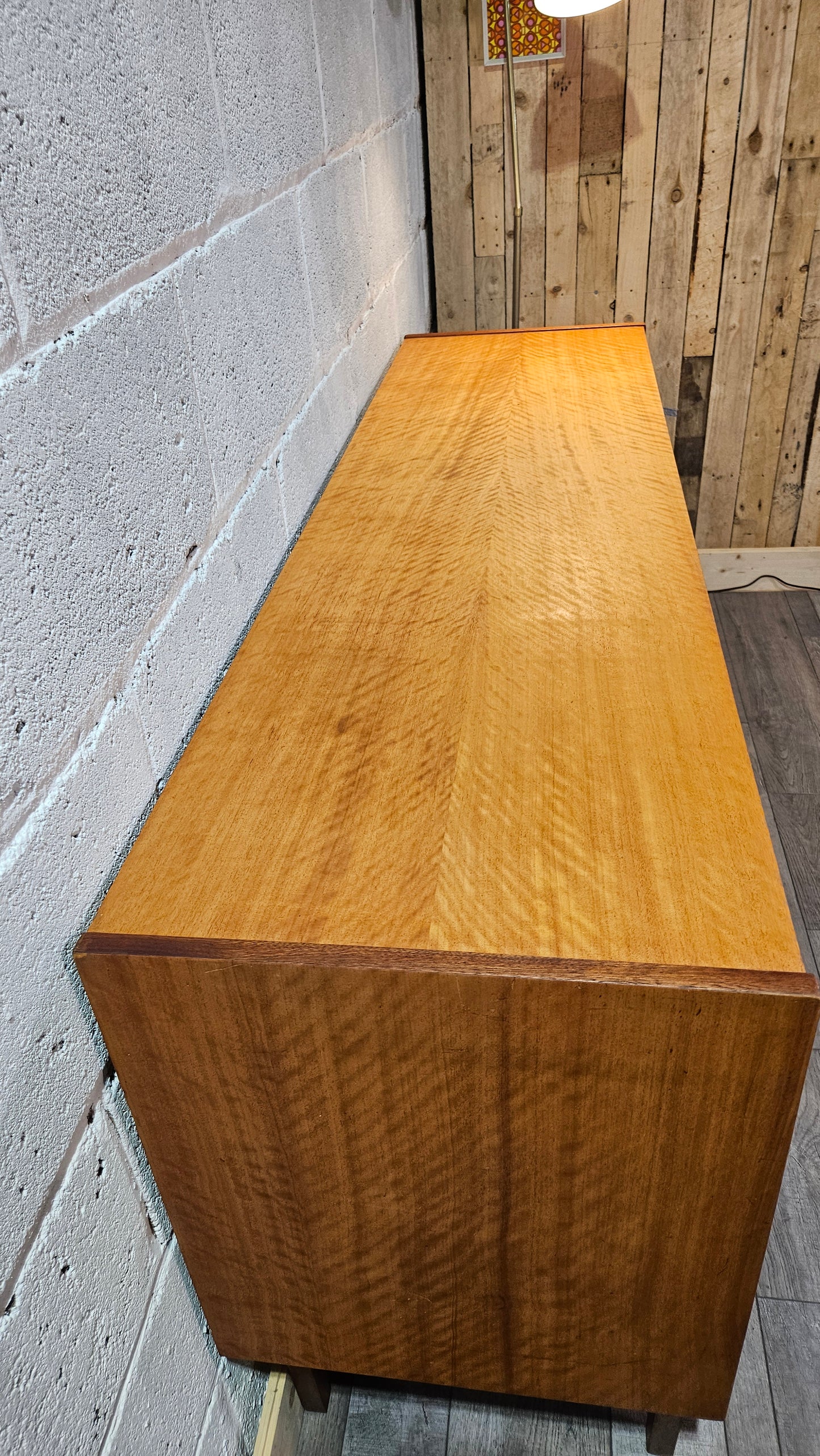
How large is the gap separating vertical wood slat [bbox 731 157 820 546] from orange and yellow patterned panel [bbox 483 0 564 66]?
0.63 m

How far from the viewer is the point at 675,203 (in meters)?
2.41

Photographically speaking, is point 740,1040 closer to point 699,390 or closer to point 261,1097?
point 261,1097

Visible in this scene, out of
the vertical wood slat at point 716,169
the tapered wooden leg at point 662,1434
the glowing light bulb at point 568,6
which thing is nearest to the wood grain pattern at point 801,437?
the vertical wood slat at point 716,169

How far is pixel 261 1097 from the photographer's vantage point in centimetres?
76

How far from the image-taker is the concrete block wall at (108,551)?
65cm

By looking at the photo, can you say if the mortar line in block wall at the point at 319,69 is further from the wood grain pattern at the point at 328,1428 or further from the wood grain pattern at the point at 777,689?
the wood grain pattern at the point at 328,1428

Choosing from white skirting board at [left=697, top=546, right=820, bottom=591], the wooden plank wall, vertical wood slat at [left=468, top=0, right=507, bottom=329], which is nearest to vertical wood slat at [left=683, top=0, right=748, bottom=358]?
the wooden plank wall

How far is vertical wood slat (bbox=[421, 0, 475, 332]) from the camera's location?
2.29m

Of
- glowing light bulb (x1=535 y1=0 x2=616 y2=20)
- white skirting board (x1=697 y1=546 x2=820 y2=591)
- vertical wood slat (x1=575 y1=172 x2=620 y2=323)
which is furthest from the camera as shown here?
white skirting board (x1=697 y1=546 x2=820 y2=591)

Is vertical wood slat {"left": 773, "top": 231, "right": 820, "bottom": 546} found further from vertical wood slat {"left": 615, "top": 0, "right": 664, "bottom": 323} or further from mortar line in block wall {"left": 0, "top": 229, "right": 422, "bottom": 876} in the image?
mortar line in block wall {"left": 0, "top": 229, "right": 422, "bottom": 876}

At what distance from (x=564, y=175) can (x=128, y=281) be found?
199cm

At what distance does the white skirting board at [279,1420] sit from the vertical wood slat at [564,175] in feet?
7.95

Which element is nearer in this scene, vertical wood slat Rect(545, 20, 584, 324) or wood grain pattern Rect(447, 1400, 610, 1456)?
wood grain pattern Rect(447, 1400, 610, 1456)

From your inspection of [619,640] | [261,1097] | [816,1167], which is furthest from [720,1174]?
[816,1167]
